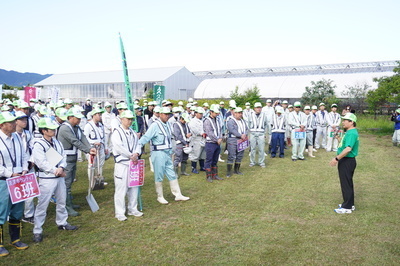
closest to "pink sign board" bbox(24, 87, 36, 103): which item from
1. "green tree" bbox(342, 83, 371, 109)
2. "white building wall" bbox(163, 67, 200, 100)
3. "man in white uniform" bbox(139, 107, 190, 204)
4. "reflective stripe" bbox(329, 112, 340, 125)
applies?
"man in white uniform" bbox(139, 107, 190, 204)

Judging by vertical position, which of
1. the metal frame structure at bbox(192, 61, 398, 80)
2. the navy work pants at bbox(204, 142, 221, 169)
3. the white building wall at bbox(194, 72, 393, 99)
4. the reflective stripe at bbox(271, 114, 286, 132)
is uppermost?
the metal frame structure at bbox(192, 61, 398, 80)

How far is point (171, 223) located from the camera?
609 cm

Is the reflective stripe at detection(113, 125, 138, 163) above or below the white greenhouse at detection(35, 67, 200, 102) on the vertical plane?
below

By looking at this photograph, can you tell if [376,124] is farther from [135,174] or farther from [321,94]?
[135,174]

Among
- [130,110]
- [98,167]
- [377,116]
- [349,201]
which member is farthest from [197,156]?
[377,116]

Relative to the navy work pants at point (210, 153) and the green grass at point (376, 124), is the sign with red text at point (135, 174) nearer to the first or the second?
the navy work pants at point (210, 153)

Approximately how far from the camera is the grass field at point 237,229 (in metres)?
4.71

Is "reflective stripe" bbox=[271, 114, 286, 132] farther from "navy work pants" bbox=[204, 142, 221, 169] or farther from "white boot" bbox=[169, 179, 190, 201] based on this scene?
"white boot" bbox=[169, 179, 190, 201]

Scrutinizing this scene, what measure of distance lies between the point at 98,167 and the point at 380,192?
24.2ft

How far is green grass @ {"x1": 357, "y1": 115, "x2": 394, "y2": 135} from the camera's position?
71.0 ft

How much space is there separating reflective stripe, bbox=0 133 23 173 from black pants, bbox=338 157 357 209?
19.6 ft

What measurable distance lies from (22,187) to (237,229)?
3.68 meters

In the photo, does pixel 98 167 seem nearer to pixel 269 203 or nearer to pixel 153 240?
pixel 153 240

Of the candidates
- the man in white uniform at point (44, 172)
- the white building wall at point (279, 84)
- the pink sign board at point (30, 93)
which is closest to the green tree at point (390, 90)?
the white building wall at point (279, 84)
